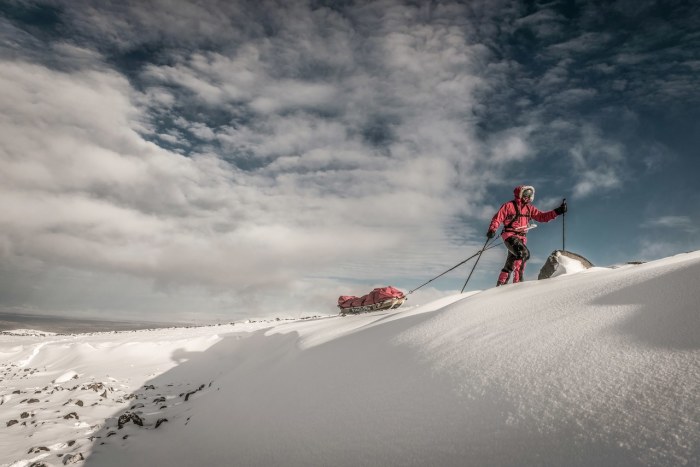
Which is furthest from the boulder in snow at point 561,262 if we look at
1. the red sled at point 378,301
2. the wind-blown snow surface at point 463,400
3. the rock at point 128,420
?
the rock at point 128,420

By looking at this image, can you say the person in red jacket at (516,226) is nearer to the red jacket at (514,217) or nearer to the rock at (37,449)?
the red jacket at (514,217)

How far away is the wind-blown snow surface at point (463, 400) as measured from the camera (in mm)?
1506

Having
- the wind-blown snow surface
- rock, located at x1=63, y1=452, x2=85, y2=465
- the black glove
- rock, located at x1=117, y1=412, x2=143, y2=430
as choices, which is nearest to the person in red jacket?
the black glove

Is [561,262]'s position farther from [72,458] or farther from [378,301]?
[72,458]

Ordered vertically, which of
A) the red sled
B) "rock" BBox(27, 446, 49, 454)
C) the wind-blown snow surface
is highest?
the red sled

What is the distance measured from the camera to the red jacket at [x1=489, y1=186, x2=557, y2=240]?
24.0 feet

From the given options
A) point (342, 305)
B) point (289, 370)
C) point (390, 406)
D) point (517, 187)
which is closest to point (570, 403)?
point (390, 406)

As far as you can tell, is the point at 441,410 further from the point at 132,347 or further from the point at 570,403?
the point at 132,347

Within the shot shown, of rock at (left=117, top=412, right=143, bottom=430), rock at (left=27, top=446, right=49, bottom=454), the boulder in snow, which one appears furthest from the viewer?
the boulder in snow

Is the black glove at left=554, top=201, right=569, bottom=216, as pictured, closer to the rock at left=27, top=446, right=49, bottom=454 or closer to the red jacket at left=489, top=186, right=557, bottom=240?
the red jacket at left=489, top=186, right=557, bottom=240

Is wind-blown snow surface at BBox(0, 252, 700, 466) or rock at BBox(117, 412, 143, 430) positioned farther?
rock at BBox(117, 412, 143, 430)

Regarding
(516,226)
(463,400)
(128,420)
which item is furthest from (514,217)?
(128,420)

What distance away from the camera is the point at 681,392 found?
1.46 m

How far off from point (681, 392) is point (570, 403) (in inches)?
16.8
